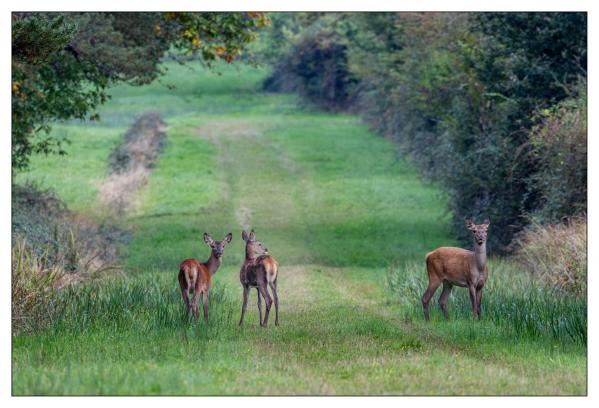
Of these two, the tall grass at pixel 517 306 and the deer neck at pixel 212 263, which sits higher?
the deer neck at pixel 212 263

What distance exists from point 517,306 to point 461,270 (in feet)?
3.31

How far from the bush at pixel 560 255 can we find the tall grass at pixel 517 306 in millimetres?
317

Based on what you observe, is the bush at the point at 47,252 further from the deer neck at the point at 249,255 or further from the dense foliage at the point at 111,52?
the deer neck at the point at 249,255

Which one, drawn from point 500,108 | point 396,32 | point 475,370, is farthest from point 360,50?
point 475,370

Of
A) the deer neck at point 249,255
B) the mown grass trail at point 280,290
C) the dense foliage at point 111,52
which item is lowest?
the mown grass trail at point 280,290

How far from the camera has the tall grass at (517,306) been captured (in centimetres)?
1388

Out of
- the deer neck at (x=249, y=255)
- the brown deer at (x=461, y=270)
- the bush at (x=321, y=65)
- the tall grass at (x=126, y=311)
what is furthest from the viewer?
the bush at (x=321, y=65)

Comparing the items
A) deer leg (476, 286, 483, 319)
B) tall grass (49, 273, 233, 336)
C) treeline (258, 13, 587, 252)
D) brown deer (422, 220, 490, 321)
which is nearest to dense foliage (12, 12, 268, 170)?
treeline (258, 13, 587, 252)

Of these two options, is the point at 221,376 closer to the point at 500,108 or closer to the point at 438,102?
the point at 500,108

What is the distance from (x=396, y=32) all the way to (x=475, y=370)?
3677 cm

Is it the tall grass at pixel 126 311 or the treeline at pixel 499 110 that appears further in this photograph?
the treeline at pixel 499 110

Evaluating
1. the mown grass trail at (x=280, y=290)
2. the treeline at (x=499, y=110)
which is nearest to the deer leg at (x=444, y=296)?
the mown grass trail at (x=280, y=290)

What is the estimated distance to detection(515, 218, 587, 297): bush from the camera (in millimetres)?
18109

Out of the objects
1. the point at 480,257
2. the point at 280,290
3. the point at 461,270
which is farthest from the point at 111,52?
the point at 480,257
